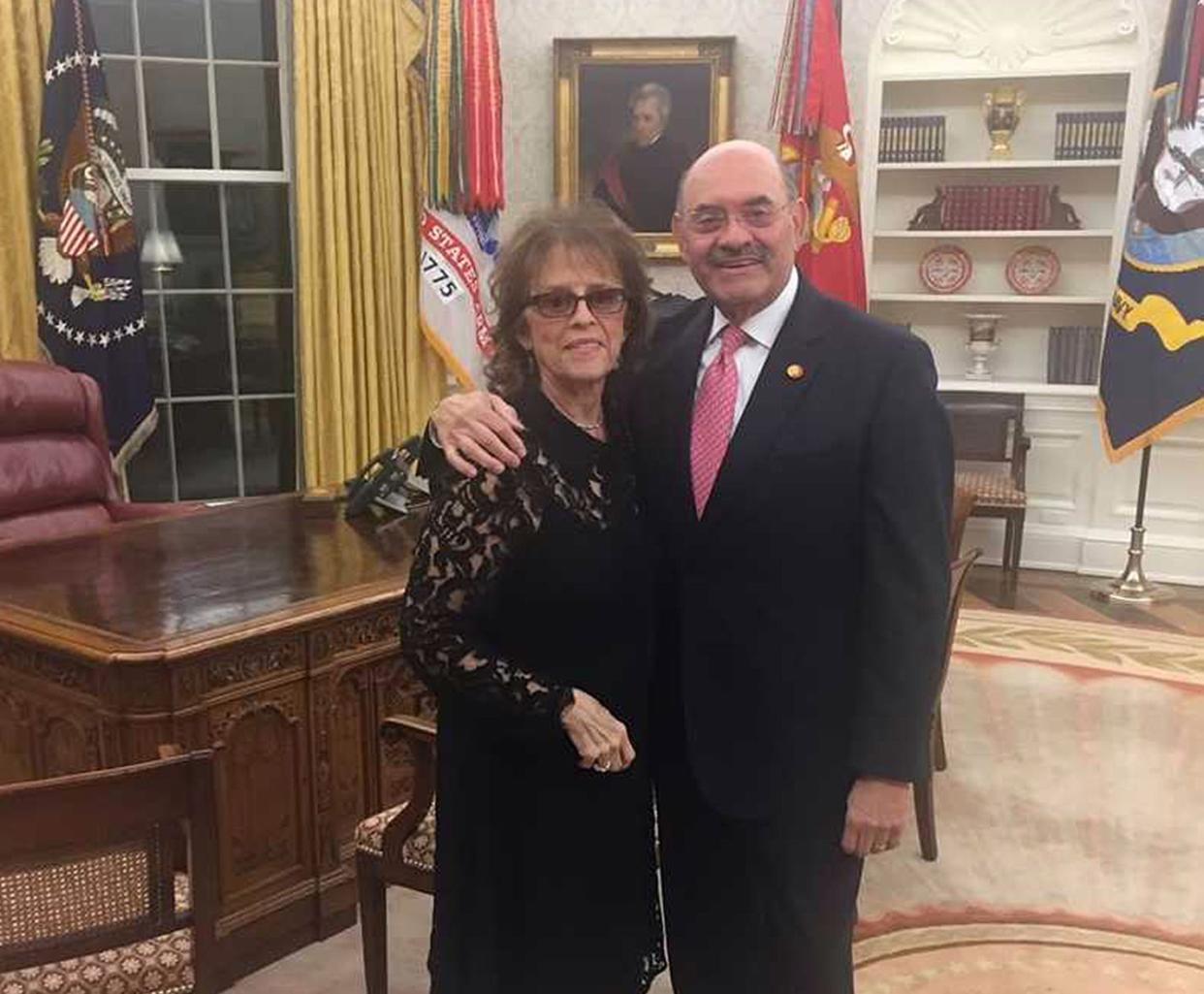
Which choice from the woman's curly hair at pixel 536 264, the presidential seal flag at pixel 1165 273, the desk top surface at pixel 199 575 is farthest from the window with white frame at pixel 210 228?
the woman's curly hair at pixel 536 264

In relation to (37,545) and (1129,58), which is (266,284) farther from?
(1129,58)

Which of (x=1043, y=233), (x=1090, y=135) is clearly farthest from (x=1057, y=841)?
(x=1090, y=135)

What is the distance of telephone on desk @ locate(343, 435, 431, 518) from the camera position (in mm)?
3197

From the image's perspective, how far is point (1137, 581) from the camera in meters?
5.02

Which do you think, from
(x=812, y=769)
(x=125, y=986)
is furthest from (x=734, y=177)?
(x=125, y=986)

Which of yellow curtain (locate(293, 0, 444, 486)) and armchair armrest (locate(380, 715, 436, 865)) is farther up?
yellow curtain (locate(293, 0, 444, 486))

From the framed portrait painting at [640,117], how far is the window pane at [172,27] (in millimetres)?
1546

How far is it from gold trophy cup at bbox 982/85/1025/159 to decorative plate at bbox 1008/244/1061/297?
1.48 feet

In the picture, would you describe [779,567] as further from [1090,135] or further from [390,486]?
[1090,135]

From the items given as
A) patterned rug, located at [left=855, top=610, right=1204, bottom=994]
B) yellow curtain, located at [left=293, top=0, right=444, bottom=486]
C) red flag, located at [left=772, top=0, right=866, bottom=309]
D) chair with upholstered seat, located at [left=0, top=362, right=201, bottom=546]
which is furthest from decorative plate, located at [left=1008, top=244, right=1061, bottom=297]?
chair with upholstered seat, located at [left=0, top=362, right=201, bottom=546]

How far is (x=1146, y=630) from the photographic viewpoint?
14.8 feet

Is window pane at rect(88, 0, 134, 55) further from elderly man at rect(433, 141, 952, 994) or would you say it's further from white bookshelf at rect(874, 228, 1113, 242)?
elderly man at rect(433, 141, 952, 994)

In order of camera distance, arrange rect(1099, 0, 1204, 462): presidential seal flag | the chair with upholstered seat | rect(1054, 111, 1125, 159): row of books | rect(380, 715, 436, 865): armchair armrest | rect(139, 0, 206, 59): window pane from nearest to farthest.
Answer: rect(380, 715, 436, 865): armchair armrest → the chair with upholstered seat → rect(1099, 0, 1204, 462): presidential seal flag → rect(139, 0, 206, 59): window pane → rect(1054, 111, 1125, 159): row of books

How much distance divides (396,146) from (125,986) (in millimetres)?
4176
